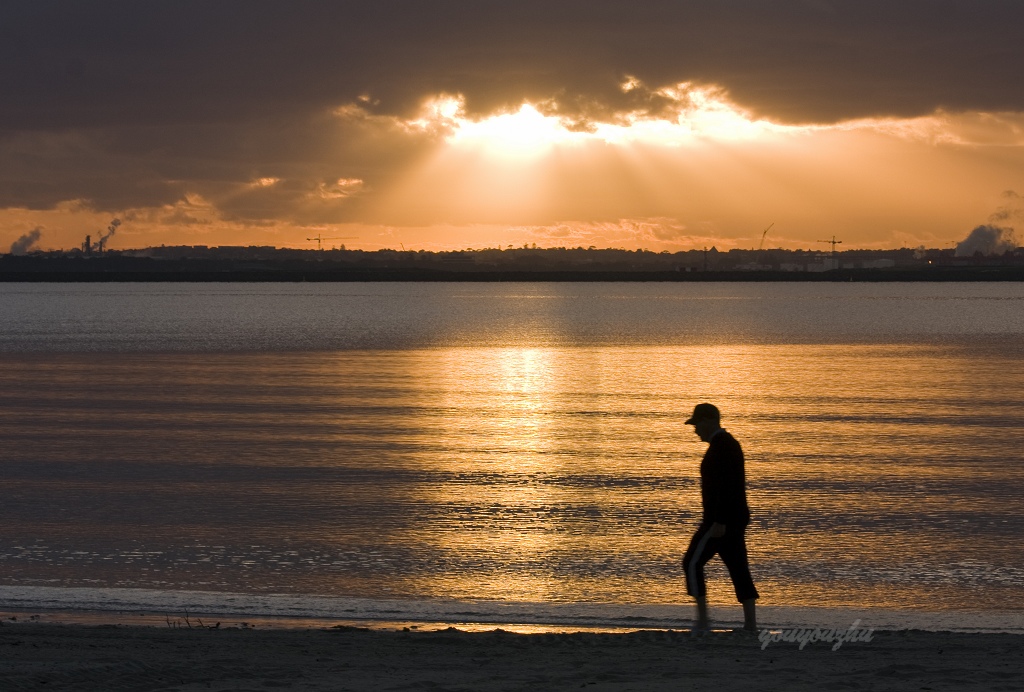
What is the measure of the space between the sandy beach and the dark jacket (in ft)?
3.19

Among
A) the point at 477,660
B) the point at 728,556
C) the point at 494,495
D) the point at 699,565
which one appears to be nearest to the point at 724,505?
the point at 728,556

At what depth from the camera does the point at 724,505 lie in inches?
389

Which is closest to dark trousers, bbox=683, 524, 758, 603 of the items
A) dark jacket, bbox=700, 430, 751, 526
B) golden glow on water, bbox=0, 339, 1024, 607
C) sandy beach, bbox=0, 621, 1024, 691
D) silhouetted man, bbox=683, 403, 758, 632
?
silhouetted man, bbox=683, 403, 758, 632

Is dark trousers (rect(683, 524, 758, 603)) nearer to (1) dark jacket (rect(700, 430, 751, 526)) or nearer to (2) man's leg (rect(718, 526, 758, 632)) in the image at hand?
(2) man's leg (rect(718, 526, 758, 632))

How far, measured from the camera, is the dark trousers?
9.94 meters

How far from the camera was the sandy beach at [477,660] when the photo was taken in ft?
25.3

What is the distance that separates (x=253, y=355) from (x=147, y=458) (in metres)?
29.5

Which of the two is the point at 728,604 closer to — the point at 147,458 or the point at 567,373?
the point at 147,458

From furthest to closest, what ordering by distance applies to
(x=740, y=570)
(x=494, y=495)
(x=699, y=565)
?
(x=494, y=495), (x=699, y=565), (x=740, y=570)

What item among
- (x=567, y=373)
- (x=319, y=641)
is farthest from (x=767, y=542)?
(x=567, y=373)

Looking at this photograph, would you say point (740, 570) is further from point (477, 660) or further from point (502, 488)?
point (502, 488)

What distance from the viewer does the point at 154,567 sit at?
12.5 meters

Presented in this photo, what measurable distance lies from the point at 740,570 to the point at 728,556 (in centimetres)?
15

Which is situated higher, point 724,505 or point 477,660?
point 724,505
